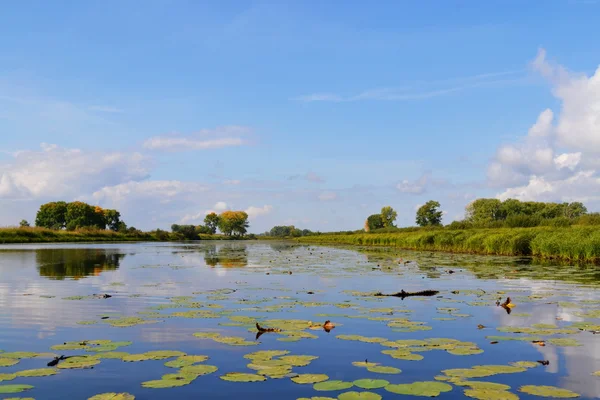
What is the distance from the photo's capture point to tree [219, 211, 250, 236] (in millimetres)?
182500

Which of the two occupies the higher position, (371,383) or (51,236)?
(51,236)

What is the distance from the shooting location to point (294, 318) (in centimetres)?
988

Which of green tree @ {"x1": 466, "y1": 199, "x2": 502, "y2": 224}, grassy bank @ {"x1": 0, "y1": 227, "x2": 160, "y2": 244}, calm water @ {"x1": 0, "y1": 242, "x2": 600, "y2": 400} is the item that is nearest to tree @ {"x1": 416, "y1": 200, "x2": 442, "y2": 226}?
green tree @ {"x1": 466, "y1": 199, "x2": 502, "y2": 224}

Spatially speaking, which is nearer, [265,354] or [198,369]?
[198,369]

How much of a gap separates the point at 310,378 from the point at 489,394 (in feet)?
6.41

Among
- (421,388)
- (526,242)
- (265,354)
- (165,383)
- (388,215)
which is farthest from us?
(388,215)

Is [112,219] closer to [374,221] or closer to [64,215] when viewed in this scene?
[64,215]

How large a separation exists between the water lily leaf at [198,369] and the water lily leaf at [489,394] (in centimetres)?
303

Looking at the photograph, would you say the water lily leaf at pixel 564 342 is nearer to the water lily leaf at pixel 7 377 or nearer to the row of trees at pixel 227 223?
the water lily leaf at pixel 7 377

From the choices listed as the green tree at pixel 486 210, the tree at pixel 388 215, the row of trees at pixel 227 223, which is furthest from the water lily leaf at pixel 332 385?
the row of trees at pixel 227 223

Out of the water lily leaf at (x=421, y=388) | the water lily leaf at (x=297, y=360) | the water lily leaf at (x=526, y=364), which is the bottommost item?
the water lily leaf at (x=526, y=364)

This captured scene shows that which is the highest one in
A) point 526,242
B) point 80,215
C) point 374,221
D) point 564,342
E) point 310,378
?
point 80,215

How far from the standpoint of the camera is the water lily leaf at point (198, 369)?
5887 millimetres

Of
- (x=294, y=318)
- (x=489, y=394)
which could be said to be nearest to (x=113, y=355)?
(x=294, y=318)
